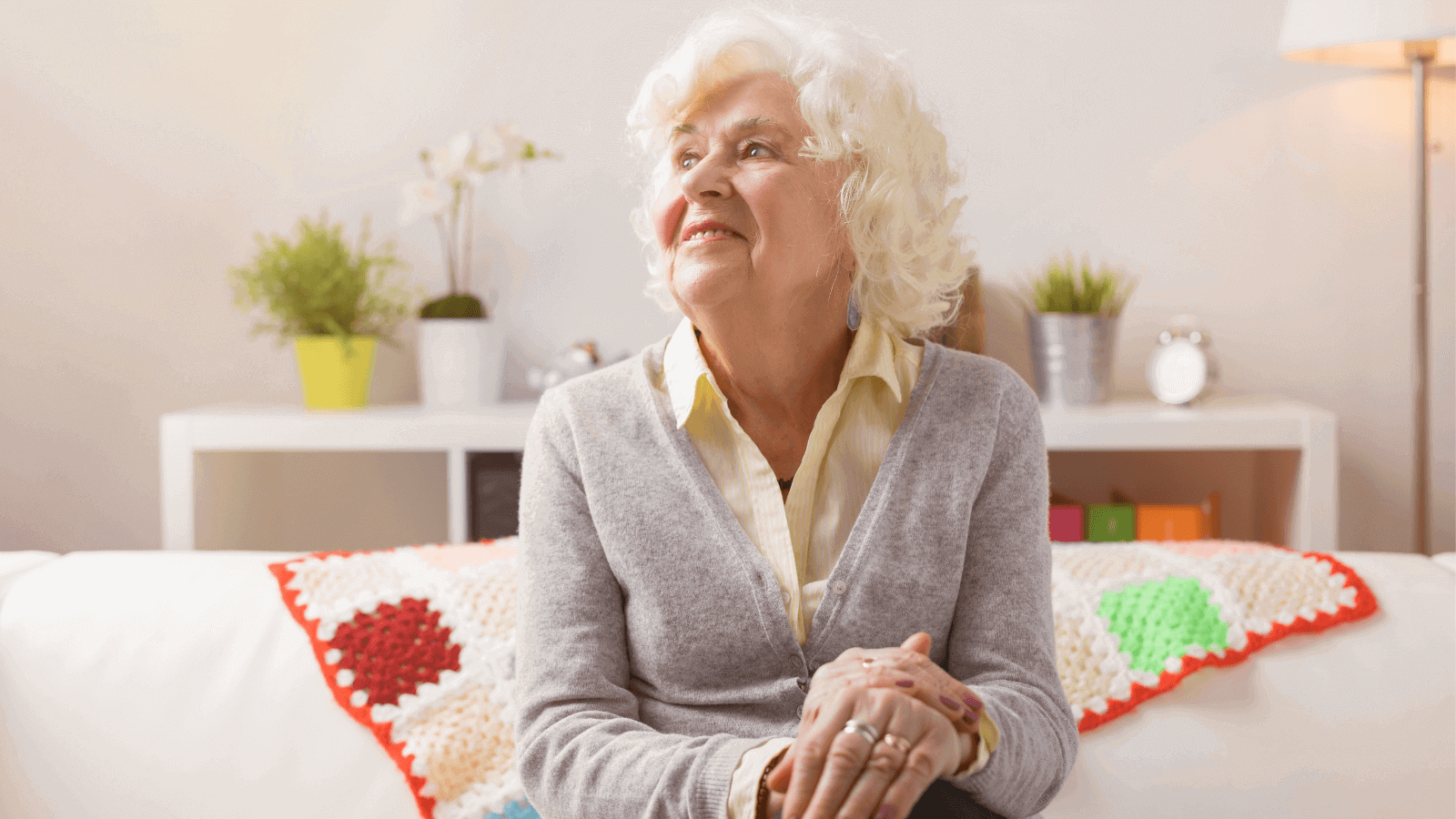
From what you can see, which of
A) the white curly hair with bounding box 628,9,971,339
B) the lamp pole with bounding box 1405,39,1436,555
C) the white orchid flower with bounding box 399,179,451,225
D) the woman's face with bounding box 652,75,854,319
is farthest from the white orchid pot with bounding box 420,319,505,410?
the lamp pole with bounding box 1405,39,1436,555

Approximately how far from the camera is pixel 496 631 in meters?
1.29

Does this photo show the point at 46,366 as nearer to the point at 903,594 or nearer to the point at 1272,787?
the point at 903,594

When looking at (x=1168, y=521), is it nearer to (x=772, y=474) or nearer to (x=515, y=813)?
(x=772, y=474)

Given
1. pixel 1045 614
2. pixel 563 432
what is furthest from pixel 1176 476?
pixel 563 432

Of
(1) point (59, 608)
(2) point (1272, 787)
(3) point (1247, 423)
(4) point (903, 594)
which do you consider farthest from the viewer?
(3) point (1247, 423)

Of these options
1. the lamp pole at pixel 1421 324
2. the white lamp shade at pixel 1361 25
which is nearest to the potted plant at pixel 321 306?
the white lamp shade at pixel 1361 25

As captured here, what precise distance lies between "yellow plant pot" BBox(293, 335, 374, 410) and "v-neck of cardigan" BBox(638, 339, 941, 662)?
128cm

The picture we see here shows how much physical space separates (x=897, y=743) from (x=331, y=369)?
169 centimetres

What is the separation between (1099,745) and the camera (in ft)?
3.96

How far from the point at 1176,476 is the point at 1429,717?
134 cm

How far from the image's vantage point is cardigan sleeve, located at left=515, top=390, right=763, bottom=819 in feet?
3.03

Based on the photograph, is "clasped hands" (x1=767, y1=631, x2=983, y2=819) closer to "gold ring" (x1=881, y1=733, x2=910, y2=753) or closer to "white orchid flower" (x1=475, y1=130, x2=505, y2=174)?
"gold ring" (x1=881, y1=733, x2=910, y2=753)

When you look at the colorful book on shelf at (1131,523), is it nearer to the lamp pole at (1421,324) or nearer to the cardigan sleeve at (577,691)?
the lamp pole at (1421,324)

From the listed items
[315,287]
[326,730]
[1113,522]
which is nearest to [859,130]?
[326,730]
